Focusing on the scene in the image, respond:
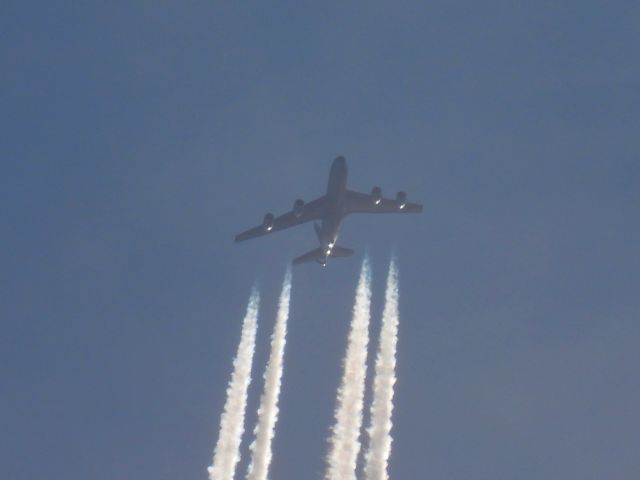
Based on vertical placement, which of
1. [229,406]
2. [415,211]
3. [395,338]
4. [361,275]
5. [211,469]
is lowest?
[211,469]

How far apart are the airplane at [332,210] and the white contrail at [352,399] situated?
18.2 ft

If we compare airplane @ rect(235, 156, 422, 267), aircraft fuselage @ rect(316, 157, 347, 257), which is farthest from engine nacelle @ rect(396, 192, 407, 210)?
aircraft fuselage @ rect(316, 157, 347, 257)

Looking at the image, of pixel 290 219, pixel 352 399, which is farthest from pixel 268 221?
pixel 352 399

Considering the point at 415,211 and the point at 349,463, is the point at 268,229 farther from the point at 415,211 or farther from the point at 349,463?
the point at 349,463

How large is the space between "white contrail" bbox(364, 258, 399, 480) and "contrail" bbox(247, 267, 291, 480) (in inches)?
442

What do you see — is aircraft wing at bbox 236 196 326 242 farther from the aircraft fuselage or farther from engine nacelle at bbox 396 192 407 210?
engine nacelle at bbox 396 192 407 210

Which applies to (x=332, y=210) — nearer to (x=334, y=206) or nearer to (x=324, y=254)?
(x=334, y=206)

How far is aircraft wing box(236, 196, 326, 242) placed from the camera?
146m

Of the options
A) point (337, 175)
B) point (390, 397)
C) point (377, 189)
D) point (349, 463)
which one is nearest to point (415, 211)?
point (377, 189)

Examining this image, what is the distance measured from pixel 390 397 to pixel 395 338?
23.7 ft

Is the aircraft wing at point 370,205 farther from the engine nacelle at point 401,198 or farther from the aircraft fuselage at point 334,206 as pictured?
the aircraft fuselage at point 334,206

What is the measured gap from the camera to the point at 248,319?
139 metres

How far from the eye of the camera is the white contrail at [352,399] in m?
123

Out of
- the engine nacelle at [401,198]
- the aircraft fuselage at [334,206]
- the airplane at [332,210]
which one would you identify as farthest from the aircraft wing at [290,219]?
the engine nacelle at [401,198]
